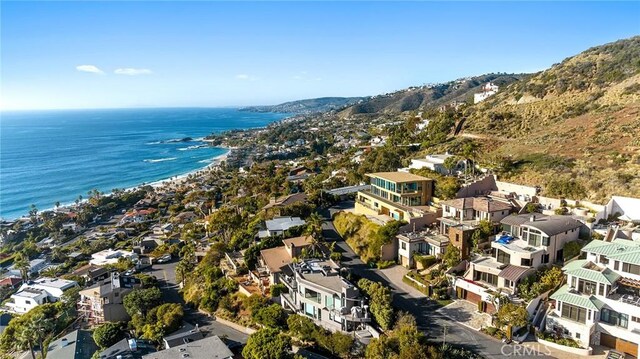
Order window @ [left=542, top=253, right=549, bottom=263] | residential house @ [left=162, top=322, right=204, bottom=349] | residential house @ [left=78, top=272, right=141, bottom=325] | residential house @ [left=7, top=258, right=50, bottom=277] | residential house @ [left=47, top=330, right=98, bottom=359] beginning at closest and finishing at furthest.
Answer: residential house @ [left=162, top=322, right=204, bottom=349], residential house @ [left=47, top=330, right=98, bottom=359], window @ [left=542, top=253, right=549, bottom=263], residential house @ [left=78, top=272, right=141, bottom=325], residential house @ [left=7, top=258, right=50, bottom=277]

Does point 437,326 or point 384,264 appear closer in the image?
point 437,326

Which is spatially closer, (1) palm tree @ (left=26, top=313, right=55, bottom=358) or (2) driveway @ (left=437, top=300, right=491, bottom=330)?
(2) driveway @ (left=437, top=300, right=491, bottom=330)

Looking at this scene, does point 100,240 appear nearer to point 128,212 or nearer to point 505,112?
point 128,212

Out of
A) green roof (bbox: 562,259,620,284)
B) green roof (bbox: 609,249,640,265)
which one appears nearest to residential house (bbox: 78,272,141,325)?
green roof (bbox: 562,259,620,284)

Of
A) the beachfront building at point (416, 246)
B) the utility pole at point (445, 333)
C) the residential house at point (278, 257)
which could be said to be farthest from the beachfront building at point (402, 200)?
the utility pole at point (445, 333)

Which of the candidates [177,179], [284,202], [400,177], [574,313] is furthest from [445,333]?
[177,179]

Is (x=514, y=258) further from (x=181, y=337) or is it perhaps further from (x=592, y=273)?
(x=181, y=337)

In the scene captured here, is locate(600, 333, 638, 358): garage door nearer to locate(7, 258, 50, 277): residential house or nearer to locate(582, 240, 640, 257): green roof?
locate(582, 240, 640, 257): green roof
